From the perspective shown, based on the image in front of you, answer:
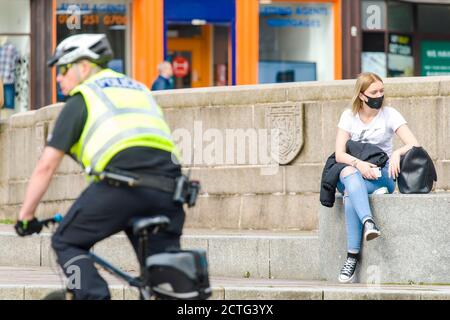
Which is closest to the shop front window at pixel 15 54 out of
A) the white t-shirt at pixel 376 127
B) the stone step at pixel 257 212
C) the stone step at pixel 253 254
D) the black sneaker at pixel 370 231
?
the stone step at pixel 257 212

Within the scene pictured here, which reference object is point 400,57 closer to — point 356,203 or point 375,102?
point 375,102

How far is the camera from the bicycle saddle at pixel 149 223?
6.45m

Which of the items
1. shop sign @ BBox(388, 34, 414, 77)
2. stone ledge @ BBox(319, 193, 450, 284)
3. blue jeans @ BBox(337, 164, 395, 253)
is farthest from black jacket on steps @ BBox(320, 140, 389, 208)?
shop sign @ BBox(388, 34, 414, 77)

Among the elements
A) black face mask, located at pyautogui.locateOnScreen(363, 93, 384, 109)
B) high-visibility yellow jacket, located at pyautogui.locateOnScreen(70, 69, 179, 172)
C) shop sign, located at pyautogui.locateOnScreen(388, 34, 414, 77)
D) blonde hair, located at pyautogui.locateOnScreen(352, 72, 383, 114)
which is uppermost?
shop sign, located at pyautogui.locateOnScreen(388, 34, 414, 77)

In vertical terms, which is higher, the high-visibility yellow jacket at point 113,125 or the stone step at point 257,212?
the high-visibility yellow jacket at point 113,125

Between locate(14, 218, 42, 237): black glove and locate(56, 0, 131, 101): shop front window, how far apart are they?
16893 mm

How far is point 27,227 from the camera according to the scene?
659 centimetres

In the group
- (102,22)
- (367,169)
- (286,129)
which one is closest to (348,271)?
(367,169)

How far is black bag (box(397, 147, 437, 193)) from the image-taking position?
10.4m

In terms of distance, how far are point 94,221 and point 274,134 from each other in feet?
→ 24.5

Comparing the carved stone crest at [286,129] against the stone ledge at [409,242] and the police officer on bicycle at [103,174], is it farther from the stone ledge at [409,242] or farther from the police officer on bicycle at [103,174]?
the police officer on bicycle at [103,174]

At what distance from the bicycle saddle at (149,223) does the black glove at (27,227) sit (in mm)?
478

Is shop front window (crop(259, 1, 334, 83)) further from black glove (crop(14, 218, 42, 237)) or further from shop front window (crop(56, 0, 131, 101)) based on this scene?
black glove (crop(14, 218, 42, 237))
